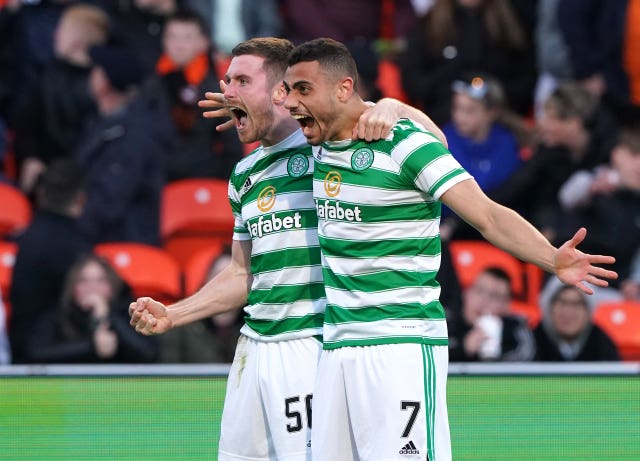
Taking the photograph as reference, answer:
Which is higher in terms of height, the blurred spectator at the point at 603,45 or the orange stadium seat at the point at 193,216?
the blurred spectator at the point at 603,45

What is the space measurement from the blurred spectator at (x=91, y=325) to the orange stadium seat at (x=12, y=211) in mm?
1667

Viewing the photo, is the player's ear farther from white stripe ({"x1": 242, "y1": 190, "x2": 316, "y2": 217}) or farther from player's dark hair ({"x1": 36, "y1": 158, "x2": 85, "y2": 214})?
player's dark hair ({"x1": 36, "y1": 158, "x2": 85, "y2": 214})

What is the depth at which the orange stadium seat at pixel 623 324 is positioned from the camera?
33.0 ft

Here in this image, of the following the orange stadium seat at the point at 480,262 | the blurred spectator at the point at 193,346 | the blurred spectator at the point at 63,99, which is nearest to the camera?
the blurred spectator at the point at 193,346

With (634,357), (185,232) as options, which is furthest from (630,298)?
(185,232)

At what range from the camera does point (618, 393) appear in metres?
6.84

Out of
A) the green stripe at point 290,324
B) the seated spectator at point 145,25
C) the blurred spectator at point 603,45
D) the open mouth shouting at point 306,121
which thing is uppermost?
the seated spectator at point 145,25

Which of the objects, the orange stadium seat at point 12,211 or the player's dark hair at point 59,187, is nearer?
the player's dark hair at point 59,187

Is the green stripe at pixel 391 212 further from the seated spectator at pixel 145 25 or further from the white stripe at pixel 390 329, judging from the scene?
the seated spectator at pixel 145 25

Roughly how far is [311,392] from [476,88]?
6027 millimetres

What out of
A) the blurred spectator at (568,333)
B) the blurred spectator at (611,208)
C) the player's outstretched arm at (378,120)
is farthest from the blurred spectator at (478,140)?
the player's outstretched arm at (378,120)

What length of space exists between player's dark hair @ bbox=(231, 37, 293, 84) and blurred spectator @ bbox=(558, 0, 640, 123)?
6384mm

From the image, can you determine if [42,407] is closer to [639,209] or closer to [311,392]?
[311,392]

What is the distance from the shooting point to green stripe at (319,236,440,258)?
17.1 feet
